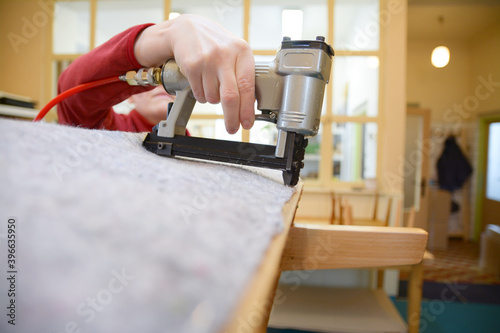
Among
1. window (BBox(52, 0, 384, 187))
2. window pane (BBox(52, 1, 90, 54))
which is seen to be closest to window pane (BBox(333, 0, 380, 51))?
window (BBox(52, 0, 384, 187))

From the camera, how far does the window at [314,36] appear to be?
317 cm

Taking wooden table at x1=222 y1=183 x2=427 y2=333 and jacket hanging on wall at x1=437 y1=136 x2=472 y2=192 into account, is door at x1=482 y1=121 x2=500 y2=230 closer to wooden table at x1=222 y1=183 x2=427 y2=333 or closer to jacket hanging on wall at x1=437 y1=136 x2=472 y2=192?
jacket hanging on wall at x1=437 y1=136 x2=472 y2=192

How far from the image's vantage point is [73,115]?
83cm

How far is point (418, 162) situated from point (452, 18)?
7.08 ft

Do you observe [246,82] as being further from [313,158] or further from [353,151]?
[353,151]

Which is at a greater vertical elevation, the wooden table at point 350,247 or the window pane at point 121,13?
the window pane at point 121,13

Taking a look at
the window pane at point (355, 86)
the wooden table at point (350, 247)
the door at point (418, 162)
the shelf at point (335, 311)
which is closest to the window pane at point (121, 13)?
the window pane at point (355, 86)

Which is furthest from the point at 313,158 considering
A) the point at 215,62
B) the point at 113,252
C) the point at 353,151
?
the point at 113,252

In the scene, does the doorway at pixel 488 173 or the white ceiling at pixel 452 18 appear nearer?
the white ceiling at pixel 452 18

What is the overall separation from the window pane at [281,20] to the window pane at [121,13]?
1051 millimetres

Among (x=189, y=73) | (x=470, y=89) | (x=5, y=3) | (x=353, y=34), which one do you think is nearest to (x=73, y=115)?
(x=189, y=73)

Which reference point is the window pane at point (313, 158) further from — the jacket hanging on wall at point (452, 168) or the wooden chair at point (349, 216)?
the jacket hanging on wall at point (452, 168)

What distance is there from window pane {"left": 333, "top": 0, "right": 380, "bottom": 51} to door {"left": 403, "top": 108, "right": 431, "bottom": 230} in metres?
2.34

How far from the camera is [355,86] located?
11.2ft
